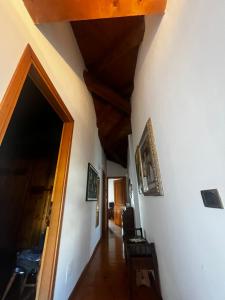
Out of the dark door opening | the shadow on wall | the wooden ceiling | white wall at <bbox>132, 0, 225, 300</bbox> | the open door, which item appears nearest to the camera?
white wall at <bbox>132, 0, 225, 300</bbox>

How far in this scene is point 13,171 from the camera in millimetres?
2438

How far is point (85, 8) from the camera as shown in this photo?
1.12 metres

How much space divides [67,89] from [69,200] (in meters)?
1.37

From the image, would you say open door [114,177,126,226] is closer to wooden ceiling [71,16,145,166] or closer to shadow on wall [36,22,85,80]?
wooden ceiling [71,16,145,166]

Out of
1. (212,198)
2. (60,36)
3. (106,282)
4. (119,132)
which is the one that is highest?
(119,132)

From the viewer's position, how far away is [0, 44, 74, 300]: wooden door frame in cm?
84

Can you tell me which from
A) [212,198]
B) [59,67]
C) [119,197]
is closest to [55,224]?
[212,198]

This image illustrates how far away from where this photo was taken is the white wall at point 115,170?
632 cm

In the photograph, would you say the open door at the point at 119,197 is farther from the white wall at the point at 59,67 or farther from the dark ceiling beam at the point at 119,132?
the white wall at the point at 59,67

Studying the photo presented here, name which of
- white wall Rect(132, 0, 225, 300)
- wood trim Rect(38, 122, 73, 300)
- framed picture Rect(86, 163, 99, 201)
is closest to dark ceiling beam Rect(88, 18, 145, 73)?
white wall Rect(132, 0, 225, 300)

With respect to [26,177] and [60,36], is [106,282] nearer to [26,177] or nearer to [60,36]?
[26,177]

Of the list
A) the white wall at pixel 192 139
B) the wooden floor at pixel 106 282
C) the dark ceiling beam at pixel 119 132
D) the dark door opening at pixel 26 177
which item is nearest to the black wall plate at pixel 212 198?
the white wall at pixel 192 139

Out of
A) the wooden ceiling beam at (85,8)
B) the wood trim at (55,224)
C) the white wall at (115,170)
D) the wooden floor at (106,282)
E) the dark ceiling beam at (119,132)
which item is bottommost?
the wooden floor at (106,282)

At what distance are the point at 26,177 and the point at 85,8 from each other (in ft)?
7.83
